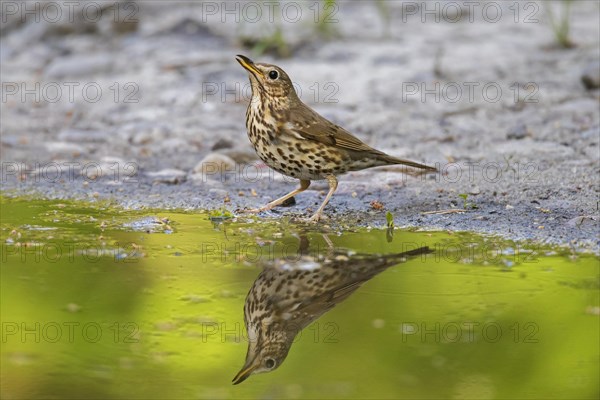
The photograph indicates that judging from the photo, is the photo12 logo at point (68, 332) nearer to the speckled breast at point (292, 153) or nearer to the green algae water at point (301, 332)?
the green algae water at point (301, 332)

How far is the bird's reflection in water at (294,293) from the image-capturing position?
4.44m

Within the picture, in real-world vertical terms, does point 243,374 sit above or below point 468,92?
below

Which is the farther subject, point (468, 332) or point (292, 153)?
point (292, 153)

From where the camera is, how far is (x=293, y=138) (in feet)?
22.0

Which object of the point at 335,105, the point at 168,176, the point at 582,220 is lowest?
the point at 582,220

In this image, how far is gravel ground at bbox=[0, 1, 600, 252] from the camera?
741 cm

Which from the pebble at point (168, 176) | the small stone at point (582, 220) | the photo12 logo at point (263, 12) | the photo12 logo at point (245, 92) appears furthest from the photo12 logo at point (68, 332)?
the photo12 logo at point (263, 12)

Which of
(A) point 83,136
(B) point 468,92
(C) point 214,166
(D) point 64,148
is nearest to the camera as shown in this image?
(C) point 214,166

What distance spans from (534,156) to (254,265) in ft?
11.7

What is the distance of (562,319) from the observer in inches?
188

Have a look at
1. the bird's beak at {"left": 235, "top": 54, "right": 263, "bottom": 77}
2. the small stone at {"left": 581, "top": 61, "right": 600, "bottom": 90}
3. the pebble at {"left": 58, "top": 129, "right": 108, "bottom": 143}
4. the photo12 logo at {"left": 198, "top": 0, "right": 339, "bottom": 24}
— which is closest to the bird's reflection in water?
the bird's beak at {"left": 235, "top": 54, "right": 263, "bottom": 77}

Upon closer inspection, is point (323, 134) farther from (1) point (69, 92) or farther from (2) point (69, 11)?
(2) point (69, 11)

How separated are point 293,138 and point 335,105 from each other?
346cm

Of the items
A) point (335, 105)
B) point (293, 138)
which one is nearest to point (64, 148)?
point (335, 105)
